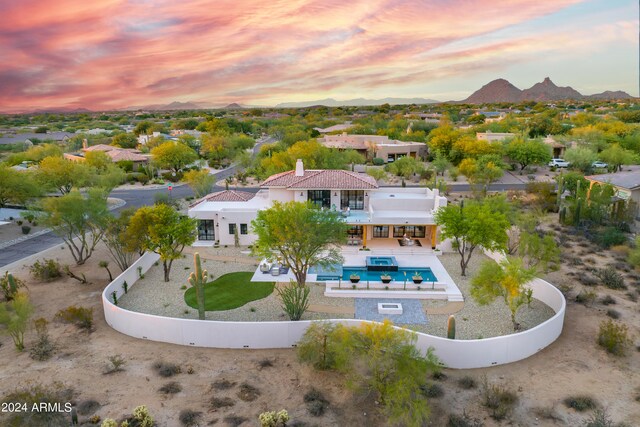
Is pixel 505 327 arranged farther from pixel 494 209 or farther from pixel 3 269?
pixel 3 269

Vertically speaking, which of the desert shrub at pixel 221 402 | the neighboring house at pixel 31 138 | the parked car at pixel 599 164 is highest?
the neighboring house at pixel 31 138

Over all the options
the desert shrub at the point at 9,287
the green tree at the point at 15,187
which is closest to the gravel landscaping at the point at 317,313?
the desert shrub at the point at 9,287

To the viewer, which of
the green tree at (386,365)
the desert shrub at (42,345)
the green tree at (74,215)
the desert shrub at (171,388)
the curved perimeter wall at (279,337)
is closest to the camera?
the green tree at (386,365)

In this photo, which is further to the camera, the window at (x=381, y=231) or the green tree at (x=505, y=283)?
the window at (x=381, y=231)

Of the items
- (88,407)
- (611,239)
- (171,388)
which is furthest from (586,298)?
(88,407)

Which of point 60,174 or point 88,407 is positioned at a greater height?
point 60,174

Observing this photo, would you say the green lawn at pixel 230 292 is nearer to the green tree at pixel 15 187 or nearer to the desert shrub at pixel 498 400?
the desert shrub at pixel 498 400

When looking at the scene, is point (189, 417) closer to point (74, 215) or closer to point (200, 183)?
point (74, 215)
